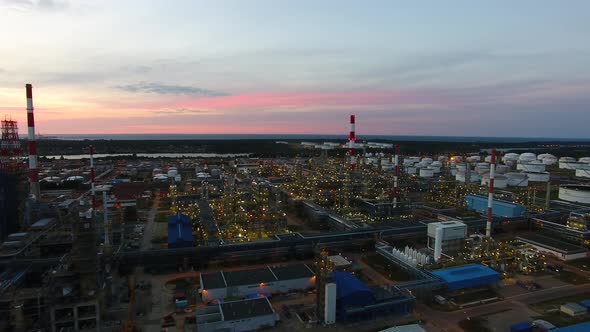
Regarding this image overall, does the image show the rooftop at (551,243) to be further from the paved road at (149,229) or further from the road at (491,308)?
the paved road at (149,229)

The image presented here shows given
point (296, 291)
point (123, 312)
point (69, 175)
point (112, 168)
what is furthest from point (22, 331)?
point (112, 168)

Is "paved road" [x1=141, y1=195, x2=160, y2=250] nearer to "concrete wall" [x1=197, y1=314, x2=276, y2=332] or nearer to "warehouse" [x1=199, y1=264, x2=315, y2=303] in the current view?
"warehouse" [x1=199, y1=264, x2=315, y2=303]

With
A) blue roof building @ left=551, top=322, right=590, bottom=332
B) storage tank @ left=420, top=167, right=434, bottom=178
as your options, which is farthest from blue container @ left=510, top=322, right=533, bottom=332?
storage tank @ left=420, top=167, right=434, bottom=178

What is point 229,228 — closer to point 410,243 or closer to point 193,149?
point 410,243

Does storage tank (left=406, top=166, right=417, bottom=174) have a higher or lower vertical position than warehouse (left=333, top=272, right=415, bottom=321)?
higher

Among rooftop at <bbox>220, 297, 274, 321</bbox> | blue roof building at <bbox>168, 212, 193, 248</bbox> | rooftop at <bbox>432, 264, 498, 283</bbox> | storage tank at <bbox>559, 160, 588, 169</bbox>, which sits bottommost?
rooftop at <bbox>220, 297, 274, 321</bbox>

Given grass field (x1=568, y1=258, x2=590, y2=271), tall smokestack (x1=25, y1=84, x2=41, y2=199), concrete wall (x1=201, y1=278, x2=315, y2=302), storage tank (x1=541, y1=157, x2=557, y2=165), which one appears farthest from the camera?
storage tank (x1=541, y1=157, x2=557, y2=165)
